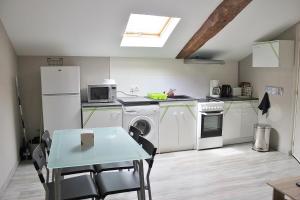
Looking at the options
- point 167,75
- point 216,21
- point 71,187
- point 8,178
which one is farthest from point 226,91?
point 8,178

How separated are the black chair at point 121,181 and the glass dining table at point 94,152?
0.34ft

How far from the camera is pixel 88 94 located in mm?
4293

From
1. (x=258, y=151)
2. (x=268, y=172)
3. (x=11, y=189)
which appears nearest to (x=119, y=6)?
(x=11, y=189)

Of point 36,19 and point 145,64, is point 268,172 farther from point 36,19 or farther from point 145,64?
point 36,19

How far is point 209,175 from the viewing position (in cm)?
366

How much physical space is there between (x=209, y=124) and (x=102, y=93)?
2009 mm

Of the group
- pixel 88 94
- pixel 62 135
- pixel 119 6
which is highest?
pixel 119 6

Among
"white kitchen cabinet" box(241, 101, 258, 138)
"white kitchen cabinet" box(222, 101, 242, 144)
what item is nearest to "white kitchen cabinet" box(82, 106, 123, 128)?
"white kitchen cabinet" box(222, 101, 242, 144)

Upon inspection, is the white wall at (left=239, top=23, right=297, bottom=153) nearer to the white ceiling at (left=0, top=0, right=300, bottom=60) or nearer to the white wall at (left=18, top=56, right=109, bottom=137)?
the white ceiling at (left=0, top=0, right=300, bottom=60)

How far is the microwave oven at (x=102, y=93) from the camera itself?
4320 mm

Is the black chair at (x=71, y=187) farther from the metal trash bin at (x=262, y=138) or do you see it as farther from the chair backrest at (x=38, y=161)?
the metal trash bin at (x=262, y=138)

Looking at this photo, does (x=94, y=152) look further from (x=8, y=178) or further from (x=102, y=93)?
(x=102, y=93)

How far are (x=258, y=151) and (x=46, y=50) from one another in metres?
4.07

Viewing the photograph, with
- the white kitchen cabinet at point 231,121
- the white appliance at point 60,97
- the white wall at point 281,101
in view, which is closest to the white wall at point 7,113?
the white appliance at point 60,97
